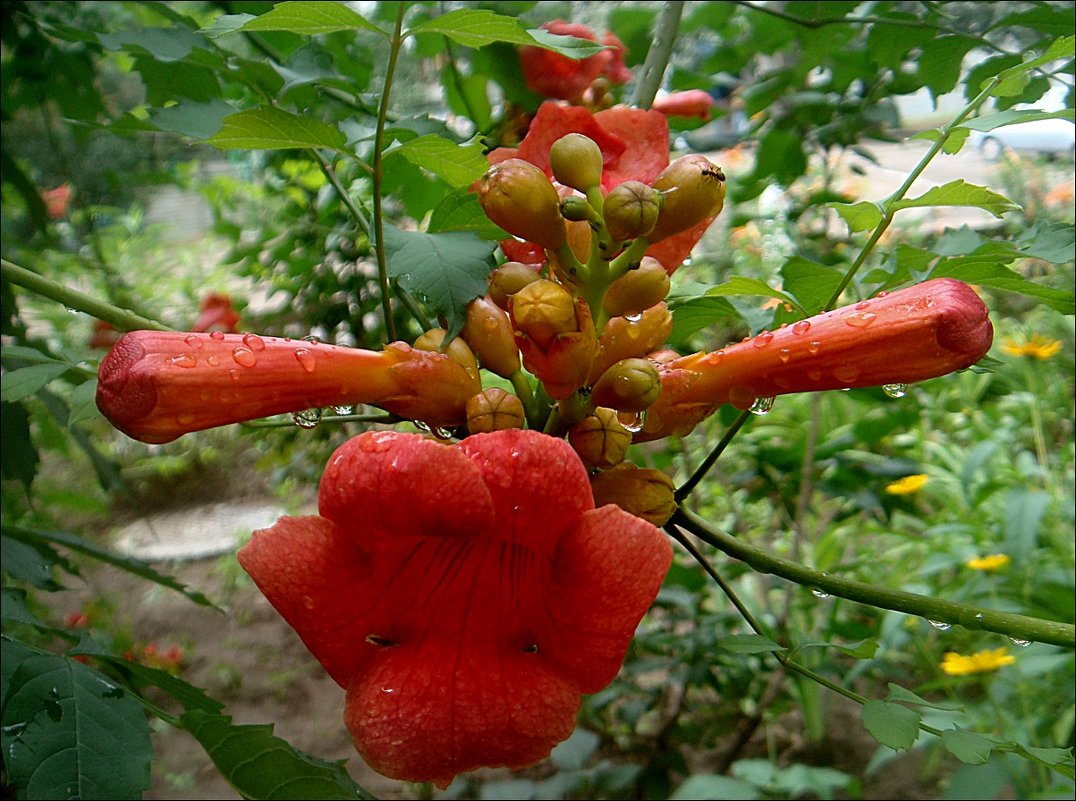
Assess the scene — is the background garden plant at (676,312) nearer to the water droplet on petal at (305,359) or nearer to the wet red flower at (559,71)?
the wet red flower at (559,71)

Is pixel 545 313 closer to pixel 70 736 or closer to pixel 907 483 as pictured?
pixel 70 736

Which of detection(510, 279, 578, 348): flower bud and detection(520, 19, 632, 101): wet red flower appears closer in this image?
detection(510, 279, 578, 348): flower bud

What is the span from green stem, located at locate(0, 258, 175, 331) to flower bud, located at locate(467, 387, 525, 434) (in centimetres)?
31

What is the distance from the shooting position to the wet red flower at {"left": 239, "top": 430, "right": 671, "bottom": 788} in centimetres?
65

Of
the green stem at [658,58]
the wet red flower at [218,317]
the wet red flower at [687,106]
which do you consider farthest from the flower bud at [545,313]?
the wet red flower at [218,317]

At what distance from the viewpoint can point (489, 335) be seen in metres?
0.86

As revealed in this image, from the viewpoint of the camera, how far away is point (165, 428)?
2.23 feet

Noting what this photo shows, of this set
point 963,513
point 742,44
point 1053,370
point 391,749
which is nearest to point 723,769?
point 963,513

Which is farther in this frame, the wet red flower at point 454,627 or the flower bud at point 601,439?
the flower bud at point 601,439

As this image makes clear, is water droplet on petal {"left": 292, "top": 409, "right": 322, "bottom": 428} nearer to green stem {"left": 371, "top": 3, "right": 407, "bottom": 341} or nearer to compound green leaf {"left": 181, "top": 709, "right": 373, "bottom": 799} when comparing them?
green stem {"left": 371, "top": 3, "right": 407, "bottom": 341}

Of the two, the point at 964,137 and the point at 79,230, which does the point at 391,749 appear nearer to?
the point at 964,137

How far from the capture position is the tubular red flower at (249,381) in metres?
0.66

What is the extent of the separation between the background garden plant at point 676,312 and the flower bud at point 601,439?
0.45 feet

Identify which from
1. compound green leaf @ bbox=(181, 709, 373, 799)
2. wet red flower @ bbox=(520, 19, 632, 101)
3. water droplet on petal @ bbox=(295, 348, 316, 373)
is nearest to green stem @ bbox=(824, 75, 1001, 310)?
water droplet on petal @ bbox=(295, 348, 316, 373)
